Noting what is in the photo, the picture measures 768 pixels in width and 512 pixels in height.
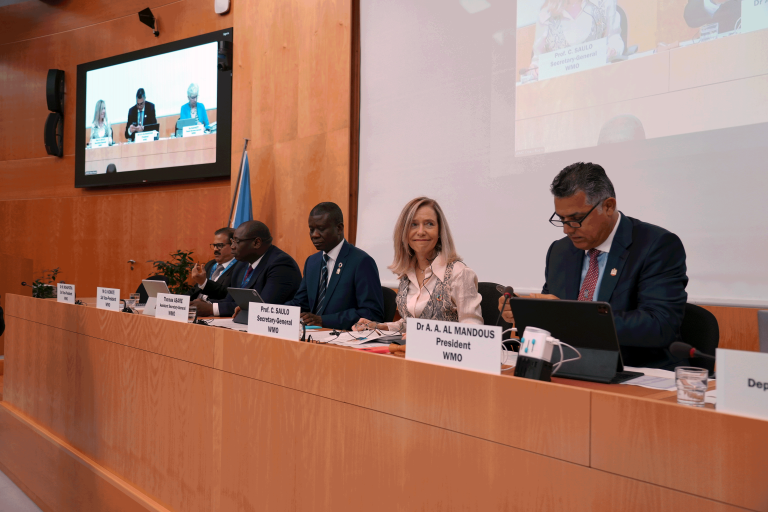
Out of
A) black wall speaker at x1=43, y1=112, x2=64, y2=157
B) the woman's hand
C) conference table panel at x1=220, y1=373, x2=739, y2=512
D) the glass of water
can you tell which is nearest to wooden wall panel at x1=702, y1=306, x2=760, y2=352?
the woman's hand

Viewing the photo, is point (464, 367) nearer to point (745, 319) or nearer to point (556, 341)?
point (556, 341)

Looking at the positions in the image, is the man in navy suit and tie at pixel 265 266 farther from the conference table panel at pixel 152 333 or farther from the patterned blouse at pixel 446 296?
the patterned blouse at pixel 446 296

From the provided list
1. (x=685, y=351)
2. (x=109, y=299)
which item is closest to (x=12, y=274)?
(x=109, y=299)

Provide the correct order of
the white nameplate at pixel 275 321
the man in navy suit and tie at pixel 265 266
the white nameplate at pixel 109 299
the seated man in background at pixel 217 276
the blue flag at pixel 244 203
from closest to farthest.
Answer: the white nameplate at pixel 275 321 < the white nameplate at pixel 109 299 < the seated man in background at pixel 217 276 < the man in navy suit and tie at pixel 265 266 < the blue flag at pixel 244 203

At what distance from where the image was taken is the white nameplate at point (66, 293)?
276 cm

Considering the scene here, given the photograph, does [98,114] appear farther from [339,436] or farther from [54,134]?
[339,436]

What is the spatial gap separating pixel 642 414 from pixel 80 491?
→ 2334mm

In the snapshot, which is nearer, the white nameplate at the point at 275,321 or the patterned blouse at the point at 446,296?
the white nameplate at the point at 275,321

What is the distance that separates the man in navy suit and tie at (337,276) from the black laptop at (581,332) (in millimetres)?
1522

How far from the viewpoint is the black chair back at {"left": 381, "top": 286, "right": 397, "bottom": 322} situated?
2916 mm

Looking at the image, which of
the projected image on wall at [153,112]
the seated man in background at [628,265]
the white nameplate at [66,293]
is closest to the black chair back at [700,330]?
the seated man in background at [628,265]

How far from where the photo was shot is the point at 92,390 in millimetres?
2373

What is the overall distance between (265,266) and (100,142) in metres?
4.02

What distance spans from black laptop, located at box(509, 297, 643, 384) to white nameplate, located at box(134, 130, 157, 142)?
536 cm
